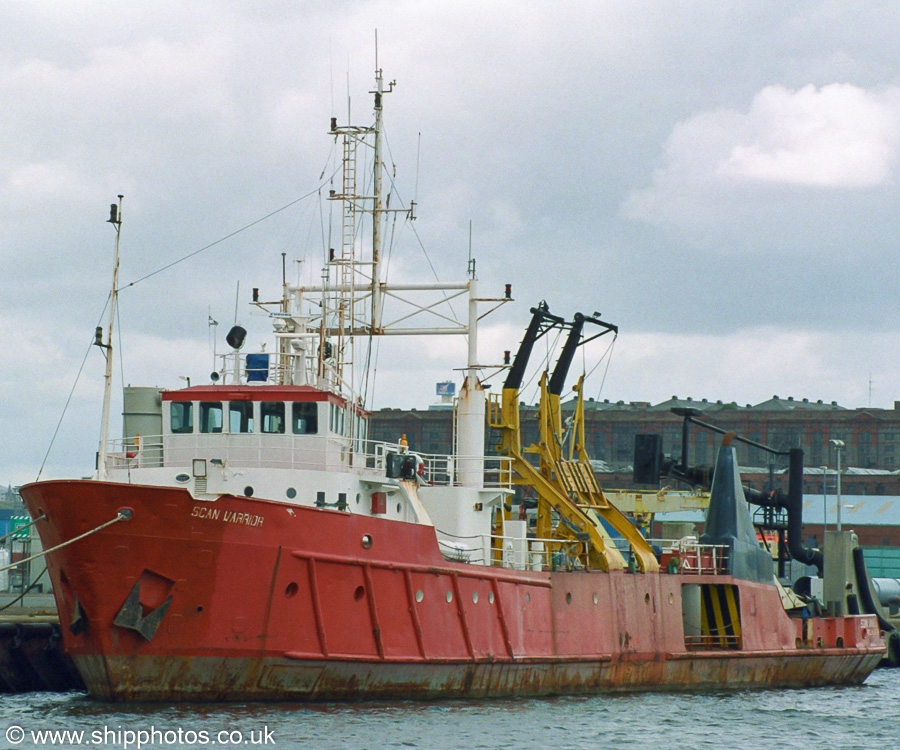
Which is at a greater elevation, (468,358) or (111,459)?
(468,358)

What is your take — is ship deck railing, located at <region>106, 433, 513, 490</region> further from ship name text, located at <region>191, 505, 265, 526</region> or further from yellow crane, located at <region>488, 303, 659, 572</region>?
yellow crane, located at <region>488, 303, 659, 572</region>

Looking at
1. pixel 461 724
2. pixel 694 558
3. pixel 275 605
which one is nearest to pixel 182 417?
pixel 275 605

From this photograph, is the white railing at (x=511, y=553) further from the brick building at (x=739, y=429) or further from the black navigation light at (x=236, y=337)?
the brick building at (x=739, y=429)

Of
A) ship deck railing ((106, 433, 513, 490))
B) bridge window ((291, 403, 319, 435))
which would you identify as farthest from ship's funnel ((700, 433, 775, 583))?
bridge window ((291, 403, 319, 435))

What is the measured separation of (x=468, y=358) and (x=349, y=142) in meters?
5.84

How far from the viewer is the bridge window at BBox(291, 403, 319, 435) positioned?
25766 millimetres

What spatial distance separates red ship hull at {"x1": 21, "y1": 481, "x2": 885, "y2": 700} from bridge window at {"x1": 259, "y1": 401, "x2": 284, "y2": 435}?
310cm

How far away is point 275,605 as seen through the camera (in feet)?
73.7

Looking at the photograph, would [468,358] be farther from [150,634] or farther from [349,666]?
[150,634]

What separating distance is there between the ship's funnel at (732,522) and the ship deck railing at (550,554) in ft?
1.03

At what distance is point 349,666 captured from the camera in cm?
2348

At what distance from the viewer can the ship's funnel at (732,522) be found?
32.8m

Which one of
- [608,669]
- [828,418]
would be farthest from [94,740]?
[828,418]

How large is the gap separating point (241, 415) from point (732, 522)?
13.8 metres
